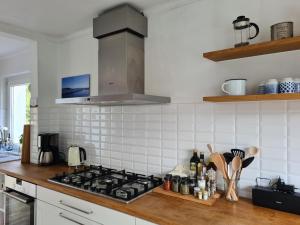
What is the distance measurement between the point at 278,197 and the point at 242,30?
3.24ft

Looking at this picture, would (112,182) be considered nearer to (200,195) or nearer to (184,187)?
(184,187)

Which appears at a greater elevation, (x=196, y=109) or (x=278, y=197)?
(x=196, y=109)

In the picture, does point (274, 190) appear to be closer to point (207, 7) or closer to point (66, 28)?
point (207, 7)

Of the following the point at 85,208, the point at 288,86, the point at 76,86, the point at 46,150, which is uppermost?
the point at 76,86

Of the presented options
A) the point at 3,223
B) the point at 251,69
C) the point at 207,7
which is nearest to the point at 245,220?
the point at 251,69

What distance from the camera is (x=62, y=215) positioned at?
1.59 m

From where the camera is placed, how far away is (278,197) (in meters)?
1.18

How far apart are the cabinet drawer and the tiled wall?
21.9 inches

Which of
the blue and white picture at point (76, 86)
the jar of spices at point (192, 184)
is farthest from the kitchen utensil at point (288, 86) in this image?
the blue and white picture at point (76, 86)

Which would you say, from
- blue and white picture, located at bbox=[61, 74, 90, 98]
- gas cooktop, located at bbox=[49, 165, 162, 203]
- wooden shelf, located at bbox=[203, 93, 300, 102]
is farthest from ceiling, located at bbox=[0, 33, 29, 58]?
wooden shelf, located at bbox=[203, 93, 300, 102]

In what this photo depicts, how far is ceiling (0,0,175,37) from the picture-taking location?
1711 millimetres

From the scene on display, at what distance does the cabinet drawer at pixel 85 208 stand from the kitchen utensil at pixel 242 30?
1.23m

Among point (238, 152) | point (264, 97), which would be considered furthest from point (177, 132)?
point (264, 97)

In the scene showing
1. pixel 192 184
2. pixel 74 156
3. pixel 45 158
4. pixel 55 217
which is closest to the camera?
pixel 192 184
